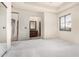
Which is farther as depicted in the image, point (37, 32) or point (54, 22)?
point (37, 32)

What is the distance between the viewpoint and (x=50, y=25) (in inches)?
333

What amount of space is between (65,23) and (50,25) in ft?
4.73

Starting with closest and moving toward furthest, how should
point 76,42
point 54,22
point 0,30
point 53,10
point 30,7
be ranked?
point 0,30 → point 76,42 → point 30,7 → point 53,10 → point 54,22

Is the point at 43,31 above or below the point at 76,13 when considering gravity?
below

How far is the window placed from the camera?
22.5 ft

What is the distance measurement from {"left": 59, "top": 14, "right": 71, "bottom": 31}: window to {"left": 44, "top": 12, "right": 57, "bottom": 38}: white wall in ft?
2.06

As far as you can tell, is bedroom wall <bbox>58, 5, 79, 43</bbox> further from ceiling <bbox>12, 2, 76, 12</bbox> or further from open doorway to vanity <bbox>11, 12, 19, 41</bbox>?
open doorway to vanity <bbox>11, 12, 19, 41</bbox>

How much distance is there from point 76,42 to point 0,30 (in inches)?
179

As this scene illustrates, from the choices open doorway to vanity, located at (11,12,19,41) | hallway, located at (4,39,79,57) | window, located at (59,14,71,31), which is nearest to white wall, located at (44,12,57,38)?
window, located at (59,14,71,31)

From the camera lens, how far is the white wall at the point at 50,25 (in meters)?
8.21

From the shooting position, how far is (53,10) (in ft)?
26.2

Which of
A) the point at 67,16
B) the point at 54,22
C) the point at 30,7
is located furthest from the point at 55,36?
the point at 30,7

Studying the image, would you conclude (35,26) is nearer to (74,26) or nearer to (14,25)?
(14,25)

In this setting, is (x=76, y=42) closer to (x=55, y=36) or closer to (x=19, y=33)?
(x=55, y=36)
